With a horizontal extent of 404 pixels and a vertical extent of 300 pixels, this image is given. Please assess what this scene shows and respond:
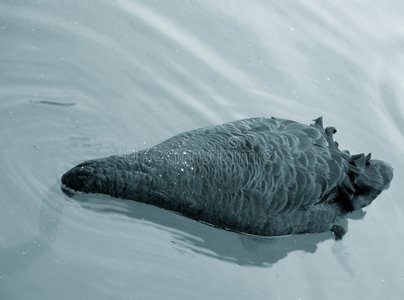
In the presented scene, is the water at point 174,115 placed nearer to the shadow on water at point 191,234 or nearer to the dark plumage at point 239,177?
the shadow on water at point 191,234

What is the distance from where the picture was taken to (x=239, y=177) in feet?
18.3

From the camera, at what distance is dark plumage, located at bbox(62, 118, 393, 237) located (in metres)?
5.54

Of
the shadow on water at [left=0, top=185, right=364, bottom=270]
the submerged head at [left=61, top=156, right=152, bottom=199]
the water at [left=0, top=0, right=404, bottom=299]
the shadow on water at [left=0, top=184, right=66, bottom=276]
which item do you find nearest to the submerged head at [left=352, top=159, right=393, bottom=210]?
the water at [left=0, top=0, right=404, bottom=299]

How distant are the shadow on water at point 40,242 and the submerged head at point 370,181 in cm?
240

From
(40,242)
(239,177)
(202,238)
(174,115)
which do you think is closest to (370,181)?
(239,177)

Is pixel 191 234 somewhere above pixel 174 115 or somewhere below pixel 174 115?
below

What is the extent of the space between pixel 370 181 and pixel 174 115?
1796 mm

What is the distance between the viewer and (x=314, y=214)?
5.93 meters

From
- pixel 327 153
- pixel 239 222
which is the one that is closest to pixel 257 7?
pixel 327 153

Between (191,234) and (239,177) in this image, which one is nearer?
(239,177)

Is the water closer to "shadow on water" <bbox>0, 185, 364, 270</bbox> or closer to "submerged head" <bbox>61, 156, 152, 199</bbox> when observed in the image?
"shadow on water" <bbox>0, 185, 364, 270</bbox>

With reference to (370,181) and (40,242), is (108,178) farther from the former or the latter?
(370,181)

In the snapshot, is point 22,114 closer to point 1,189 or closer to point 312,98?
point 1,189

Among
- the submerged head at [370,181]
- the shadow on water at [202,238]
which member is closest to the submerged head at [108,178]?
the shadow on water at [202,238]
